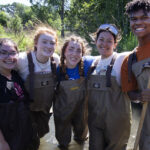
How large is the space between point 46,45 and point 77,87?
69cm

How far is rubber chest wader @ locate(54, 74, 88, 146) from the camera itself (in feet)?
8.32

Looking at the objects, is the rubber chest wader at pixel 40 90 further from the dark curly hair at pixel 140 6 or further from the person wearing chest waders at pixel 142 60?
the dark curly hair at pixel 140 6

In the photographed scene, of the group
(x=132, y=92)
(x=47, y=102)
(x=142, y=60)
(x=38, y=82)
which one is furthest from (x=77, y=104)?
(x=142, y=60)

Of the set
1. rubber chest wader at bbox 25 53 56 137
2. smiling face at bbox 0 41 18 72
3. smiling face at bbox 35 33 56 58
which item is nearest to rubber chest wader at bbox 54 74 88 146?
rubber chest wader at bbox 25 53 56 137

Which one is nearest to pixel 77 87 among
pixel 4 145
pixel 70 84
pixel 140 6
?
pixel 70 84

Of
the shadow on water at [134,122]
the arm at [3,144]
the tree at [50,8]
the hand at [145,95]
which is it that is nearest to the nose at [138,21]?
the hand at [145,95]

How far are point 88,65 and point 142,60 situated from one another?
35.3 inches

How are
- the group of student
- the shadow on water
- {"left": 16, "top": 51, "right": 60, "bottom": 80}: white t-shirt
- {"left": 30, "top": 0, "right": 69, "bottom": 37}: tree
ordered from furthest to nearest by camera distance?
{"left": 30, "top": 0, "right": 69, "bottom": 37}: tree → the shadow on water → {"left": 16, "top": 51, "right": 60, "bottom": 80}: white t-shirt → the group of student

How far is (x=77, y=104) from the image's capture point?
2.61 metres

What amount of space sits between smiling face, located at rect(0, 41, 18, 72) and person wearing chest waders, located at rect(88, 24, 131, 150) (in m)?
0.95

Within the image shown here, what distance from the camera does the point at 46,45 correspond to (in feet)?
8.29

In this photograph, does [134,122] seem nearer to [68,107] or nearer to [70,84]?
[68,107]

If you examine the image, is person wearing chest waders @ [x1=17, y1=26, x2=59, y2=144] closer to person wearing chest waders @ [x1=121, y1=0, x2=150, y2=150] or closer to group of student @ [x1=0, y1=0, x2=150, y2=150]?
group of student @ [x1=0, y1=0, x2=150, y2=150]

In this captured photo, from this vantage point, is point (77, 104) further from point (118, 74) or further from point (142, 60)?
point (142, 60)
